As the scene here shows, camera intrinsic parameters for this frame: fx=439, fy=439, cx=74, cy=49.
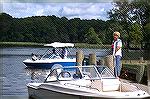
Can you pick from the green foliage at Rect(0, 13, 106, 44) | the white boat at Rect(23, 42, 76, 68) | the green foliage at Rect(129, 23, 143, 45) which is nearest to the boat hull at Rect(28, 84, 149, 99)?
the green foliage at Rect(0, 13, 106, 44)

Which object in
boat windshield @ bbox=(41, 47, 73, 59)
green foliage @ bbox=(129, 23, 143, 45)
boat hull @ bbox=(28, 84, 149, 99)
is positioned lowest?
boat hull @ bbox=(28, 84, 149, 99)

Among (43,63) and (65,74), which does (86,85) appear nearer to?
(65,74)

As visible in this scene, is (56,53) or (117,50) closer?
(117,50)

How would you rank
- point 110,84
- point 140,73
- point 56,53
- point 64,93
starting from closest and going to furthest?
point 110,84, point 64,93, point 140,73, point 56,53

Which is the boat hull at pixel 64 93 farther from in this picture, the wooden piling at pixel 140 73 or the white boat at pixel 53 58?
the white boat at pixel 53 58

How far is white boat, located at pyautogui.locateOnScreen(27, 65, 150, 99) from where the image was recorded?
8300 mm

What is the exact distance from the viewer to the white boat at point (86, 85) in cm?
830

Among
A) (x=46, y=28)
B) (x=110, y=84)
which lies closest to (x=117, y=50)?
(x=110, y=84)

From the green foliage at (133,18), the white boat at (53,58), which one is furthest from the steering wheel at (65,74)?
the white boat at (53,58)

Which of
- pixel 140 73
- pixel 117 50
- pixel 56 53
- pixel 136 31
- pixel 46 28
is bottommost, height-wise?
pixel 140 73

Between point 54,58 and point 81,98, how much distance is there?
11.4m

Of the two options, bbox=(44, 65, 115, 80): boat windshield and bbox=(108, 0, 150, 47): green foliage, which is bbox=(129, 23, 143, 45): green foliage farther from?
bbox=(44, 65, 115, 80): boat windshield

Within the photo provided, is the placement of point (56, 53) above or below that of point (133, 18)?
below

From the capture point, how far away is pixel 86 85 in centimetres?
869
